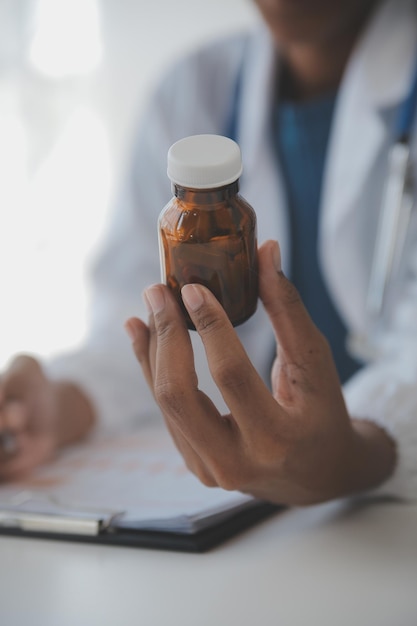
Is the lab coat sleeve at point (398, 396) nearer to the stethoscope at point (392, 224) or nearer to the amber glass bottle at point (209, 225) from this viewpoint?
the stethoscope at point (392, 224)

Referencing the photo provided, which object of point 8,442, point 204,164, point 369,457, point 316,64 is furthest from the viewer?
point 316,64

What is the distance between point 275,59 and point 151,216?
24 centimetres

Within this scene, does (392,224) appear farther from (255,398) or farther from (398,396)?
(255,398)

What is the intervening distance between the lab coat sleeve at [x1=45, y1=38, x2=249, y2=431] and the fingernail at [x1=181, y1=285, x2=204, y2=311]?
42cm

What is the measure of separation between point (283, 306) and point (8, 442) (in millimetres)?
341

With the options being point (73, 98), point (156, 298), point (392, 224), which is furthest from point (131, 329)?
point (73, 98)

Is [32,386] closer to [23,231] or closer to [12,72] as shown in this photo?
[23,231]

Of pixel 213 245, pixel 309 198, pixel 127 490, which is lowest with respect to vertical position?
pixel 127 490

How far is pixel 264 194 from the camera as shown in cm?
87

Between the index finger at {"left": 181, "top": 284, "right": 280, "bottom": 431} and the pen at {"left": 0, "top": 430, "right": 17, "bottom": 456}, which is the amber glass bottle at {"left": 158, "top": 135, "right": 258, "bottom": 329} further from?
the pen at {"left": 0, "top": 430, "right": 17, "bottom": 456}

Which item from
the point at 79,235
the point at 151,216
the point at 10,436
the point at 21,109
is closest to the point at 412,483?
the point at 10,436

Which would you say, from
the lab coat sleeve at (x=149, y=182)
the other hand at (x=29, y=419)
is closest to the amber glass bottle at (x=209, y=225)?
the other hand at (x=29, y=419)

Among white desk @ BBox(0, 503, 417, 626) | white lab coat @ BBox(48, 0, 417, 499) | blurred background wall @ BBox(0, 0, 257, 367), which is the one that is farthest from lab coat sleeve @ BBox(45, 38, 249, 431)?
blurred background wall @ BBox(0, 0, 257, 367)

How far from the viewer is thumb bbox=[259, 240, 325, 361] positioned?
1.51 feet
